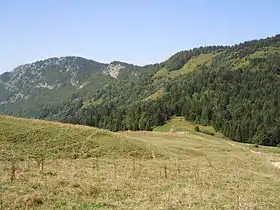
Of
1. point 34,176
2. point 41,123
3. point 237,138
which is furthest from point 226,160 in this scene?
point 237,138

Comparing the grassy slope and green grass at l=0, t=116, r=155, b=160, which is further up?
green grass at l=0, t=116, r=155, b=160

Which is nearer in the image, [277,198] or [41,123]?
[277,198]

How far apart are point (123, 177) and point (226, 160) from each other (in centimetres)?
2787

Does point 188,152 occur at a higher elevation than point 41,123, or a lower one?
lower

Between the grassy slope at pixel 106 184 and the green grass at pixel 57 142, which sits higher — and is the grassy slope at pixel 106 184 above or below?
below

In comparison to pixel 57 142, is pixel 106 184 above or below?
below

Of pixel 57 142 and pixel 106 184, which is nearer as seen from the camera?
pixel 106 184

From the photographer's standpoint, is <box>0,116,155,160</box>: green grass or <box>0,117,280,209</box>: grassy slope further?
<box>0,116,155,160</box>: green grass

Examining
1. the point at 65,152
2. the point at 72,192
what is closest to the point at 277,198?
the point at 72,192

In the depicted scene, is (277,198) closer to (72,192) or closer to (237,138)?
(72,192)

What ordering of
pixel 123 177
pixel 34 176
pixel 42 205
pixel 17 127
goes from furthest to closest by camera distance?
1. pixel 17 127
2. pixel 123 177
3. pixel 34 176
4. pixel 42 205

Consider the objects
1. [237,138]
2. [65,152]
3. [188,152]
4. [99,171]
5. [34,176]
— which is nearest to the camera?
[34,176]

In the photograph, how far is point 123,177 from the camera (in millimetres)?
30406

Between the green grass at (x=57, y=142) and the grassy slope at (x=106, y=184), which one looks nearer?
the grassy slope at (x=106, y=184)
